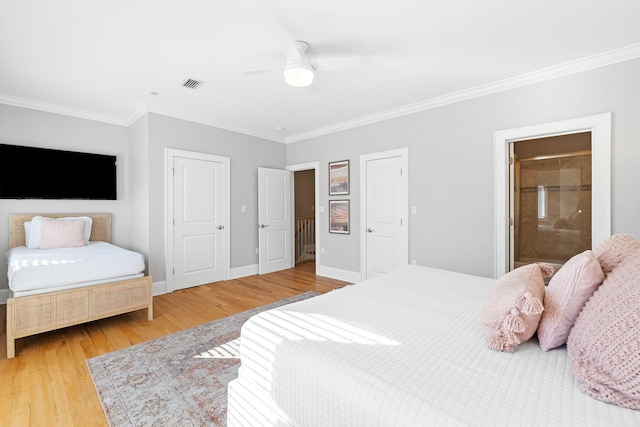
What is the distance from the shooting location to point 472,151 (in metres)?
3.51

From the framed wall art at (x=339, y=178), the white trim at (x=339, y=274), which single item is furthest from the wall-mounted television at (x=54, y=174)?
the white trim at (x=339, y=274)

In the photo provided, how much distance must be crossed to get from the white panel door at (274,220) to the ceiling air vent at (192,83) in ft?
6.61

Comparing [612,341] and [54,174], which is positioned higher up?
[54,174]

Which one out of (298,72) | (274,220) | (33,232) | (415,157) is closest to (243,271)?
(274,220)

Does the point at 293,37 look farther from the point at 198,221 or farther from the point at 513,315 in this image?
the point at 198,221

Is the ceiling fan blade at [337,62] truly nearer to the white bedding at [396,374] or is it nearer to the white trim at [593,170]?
the white bedding at [396,374]

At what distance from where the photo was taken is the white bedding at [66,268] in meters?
2.51

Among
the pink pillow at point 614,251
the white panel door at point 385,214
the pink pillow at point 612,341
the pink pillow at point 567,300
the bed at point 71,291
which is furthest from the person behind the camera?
the white panel door at point 385,214

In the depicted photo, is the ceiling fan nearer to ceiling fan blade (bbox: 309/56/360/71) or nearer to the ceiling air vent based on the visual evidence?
ceiling fan blade (bbox: 309/56/360/71)

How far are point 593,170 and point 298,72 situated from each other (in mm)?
2958

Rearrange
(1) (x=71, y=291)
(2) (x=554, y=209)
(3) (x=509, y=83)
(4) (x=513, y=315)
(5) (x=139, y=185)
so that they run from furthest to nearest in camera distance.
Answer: (2) (x=554, y=209)
(5) (x=139, y=185)
(3) (x=509, y=83)
(1) (x=71, y=291)
(4) (x=513, y=315)

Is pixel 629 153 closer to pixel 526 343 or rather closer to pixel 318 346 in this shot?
pixel 526 343

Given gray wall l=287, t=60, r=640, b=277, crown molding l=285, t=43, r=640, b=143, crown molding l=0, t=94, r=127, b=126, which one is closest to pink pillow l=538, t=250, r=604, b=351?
gray wall l=287, t=60, r=640, b=277

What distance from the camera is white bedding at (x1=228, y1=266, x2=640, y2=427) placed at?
83 centimetres
